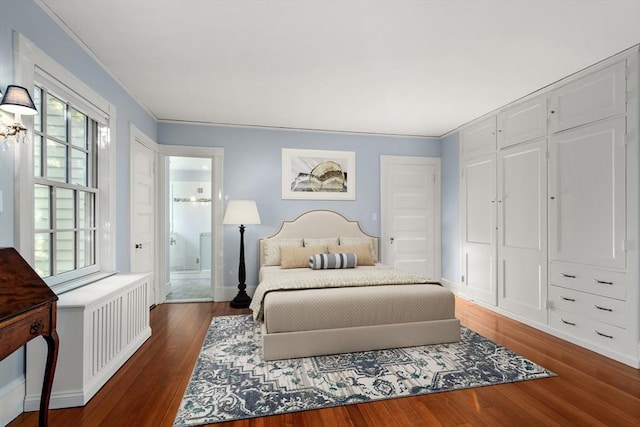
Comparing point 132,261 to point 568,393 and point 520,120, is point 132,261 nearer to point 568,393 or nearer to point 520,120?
point 568,393

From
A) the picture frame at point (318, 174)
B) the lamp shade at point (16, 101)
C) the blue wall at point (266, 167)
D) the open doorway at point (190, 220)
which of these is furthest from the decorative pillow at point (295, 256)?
the open doorway at point (190, 220)

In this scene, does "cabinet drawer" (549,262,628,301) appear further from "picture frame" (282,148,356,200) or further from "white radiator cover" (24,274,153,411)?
"white radiator cover" (24,274,153,411)

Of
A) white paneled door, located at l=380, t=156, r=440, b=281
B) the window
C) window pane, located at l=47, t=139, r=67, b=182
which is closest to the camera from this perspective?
the window

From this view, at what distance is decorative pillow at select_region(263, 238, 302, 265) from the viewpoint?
4.23 m

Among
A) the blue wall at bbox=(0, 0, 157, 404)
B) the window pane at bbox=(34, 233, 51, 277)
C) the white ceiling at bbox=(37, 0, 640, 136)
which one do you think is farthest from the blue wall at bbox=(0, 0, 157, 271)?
the window pane at bbox=(34, 233, 51, 277)

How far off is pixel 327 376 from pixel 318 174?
3023 mm

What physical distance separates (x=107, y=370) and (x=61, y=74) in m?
2.11

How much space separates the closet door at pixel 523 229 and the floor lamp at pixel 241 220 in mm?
3071

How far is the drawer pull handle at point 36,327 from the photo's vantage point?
4.74ft

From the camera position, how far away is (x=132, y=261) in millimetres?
3408

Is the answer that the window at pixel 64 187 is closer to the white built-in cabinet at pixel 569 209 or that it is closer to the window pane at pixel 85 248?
the window pane at pixel 85 248

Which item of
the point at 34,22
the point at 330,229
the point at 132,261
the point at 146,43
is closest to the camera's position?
the point at 34,22

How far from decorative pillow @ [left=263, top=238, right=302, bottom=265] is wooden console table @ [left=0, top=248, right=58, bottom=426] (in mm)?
2735

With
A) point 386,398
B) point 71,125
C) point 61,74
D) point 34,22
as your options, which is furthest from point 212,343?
point 34,22
